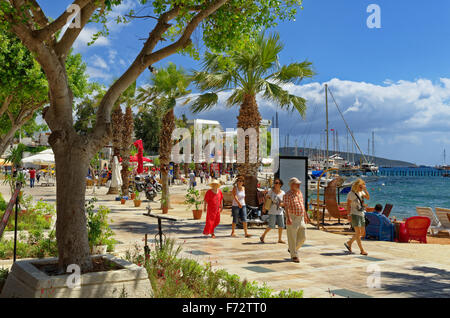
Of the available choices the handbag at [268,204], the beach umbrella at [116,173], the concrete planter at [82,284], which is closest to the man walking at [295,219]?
the handbag at [268,204]

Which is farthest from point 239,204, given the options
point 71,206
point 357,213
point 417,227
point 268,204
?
point 71,206

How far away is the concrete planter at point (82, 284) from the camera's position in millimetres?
4387

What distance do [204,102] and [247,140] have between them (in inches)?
78.4

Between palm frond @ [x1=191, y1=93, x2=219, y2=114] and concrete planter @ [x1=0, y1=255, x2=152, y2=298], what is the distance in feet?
32.4

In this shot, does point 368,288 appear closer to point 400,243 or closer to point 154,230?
point 400,243

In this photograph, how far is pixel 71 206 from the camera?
514 cm

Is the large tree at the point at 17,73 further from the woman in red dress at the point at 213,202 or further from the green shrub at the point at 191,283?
the green shrub at the point at 191,283

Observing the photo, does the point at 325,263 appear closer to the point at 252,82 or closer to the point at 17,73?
the point at 252,82

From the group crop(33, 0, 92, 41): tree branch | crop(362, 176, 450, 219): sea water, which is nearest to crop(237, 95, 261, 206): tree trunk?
crop(33, 0, 92, 41): tree branch

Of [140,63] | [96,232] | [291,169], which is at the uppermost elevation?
[140,63]

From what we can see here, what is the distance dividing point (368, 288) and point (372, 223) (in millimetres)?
6182

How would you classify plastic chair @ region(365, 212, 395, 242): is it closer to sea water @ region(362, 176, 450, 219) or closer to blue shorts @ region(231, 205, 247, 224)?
blue shorts @ region(231, 205, 247, 224)
